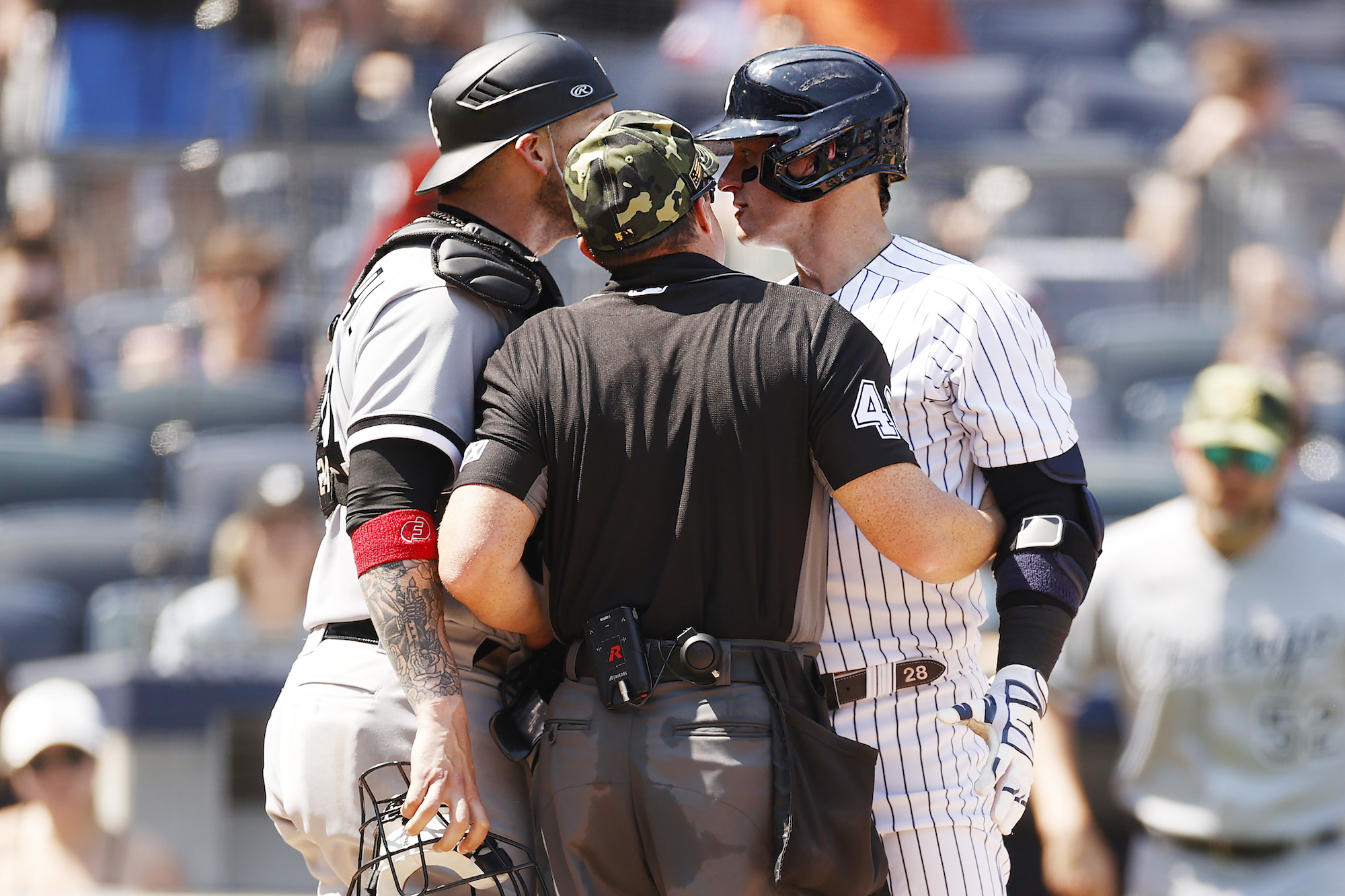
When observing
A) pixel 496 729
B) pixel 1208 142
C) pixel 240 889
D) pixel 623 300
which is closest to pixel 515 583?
pixel 496 729

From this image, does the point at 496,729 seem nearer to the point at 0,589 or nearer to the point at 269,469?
the point at 269,469

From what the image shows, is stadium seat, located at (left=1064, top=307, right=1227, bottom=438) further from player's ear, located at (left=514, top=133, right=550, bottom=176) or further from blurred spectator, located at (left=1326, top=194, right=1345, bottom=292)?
player's ear, located at (left=514, top=133, right=550, bottom=176)

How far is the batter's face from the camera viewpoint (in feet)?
8.03

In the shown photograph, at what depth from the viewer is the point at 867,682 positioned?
2.26m

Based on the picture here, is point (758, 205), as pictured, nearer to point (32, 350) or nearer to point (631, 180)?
point (631, 180)

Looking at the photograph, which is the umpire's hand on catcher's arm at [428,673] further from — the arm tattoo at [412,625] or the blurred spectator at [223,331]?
the blurred spectator at [223,331]

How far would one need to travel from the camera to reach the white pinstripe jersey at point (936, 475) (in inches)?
88.2

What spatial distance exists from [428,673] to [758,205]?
3.09ft

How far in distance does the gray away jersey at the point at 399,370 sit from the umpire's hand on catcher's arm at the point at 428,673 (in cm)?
18

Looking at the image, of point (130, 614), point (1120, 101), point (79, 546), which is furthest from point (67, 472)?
point (1120, 101)

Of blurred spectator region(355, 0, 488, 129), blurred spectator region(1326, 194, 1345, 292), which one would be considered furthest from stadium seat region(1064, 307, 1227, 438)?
blurred spectator region(355, 0, 488, 129)

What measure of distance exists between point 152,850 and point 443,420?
10.3ft

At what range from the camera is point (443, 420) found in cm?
214

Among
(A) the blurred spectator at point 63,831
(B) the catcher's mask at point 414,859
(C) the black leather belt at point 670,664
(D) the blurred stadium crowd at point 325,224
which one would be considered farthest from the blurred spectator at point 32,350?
(C) the black leather belt at point 670,664
